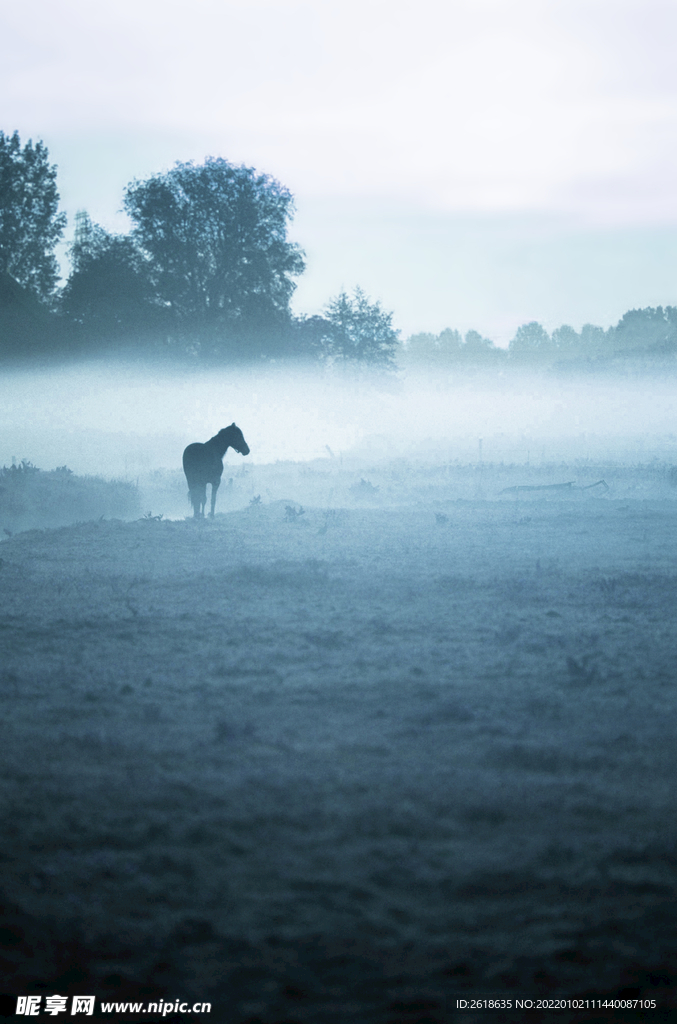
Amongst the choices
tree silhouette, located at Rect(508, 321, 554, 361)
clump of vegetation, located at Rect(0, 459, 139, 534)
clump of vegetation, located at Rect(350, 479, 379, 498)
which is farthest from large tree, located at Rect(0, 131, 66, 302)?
tree silhouette, located at Rect(508, 321, 554, 361)

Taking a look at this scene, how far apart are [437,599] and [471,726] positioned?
4.27 meters

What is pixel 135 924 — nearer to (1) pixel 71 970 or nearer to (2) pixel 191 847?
(1) pixel 71 970

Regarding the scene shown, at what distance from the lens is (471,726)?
18.1 ft

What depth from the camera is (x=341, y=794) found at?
4.46 meters

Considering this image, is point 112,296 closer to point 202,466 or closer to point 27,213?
point 27,213

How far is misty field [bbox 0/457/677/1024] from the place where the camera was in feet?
10.2

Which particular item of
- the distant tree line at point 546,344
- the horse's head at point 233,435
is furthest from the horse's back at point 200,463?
the distant tree line at point 546,344

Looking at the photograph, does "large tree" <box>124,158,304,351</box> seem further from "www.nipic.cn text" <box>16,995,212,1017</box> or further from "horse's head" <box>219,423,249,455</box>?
"www.nipic.cn text" <box>16,995,212,1017</box>

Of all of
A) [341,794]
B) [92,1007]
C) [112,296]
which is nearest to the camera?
[92,1007]

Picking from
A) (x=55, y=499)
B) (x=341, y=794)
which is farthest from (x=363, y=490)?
(x=341, y=794)

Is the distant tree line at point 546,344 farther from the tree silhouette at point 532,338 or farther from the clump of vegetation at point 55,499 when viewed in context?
the clump of vegetation at point 55,499

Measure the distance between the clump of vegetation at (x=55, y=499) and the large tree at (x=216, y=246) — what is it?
9.66 meters

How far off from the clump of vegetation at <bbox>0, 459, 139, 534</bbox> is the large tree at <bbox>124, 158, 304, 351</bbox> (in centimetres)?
966

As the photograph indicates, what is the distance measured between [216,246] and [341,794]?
29281 millimetres
